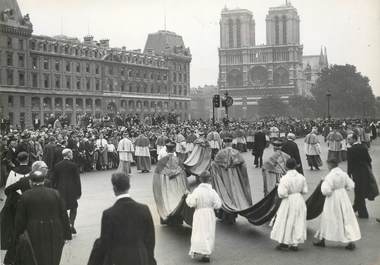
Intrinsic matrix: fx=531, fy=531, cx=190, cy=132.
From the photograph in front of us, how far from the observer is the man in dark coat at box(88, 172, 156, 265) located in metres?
5.71

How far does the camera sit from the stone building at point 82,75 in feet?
232

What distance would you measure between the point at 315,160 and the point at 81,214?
13.1 metres

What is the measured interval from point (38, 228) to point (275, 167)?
20.0 feet

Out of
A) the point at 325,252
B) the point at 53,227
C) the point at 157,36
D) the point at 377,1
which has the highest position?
the point at 157,36

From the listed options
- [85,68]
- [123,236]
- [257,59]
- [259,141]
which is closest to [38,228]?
[123,236]

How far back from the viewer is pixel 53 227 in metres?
7.00

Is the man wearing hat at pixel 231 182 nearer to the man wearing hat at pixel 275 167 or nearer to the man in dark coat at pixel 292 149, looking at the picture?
the man wearing hat at pixel 275 167

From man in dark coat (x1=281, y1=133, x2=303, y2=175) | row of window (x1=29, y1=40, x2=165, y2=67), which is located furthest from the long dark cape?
row of window (x1=29, y1=40, x2=165, y2=67)

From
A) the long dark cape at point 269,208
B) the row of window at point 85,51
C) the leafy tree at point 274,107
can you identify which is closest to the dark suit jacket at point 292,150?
the long dark cape at point 269,208

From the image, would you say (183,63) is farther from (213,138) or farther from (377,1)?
(377,1)

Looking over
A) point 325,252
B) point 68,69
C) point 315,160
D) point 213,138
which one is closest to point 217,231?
point 325,252

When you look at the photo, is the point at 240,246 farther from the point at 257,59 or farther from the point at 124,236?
the point at 257,59

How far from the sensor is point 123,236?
5.73 metres

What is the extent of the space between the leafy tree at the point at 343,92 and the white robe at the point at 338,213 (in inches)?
3181
